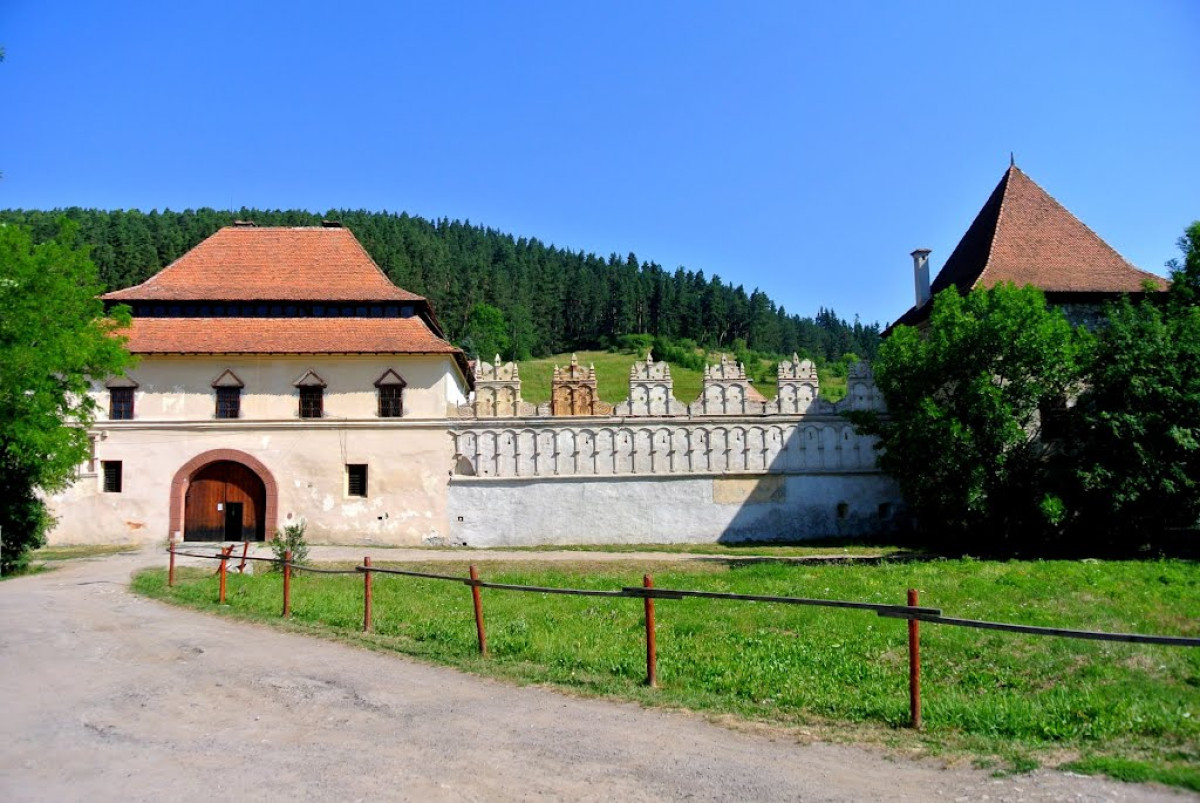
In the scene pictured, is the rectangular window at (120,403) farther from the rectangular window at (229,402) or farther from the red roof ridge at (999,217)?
the red roof ridge at (999,217)

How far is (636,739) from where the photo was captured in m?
7.35

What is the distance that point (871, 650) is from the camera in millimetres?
10719

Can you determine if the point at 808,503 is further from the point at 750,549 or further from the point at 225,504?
the point at 225,504

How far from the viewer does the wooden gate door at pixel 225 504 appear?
28.0 metres

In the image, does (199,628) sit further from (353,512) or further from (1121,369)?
(1121,369)

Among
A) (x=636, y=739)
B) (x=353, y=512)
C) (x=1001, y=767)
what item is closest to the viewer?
(x=1001, y=767)

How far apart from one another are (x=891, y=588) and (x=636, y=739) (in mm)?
9390

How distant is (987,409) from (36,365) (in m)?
23.9

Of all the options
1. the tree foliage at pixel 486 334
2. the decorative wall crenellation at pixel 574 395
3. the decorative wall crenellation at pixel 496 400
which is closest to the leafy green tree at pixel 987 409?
the decorative wall crenellation at pixel 574 395

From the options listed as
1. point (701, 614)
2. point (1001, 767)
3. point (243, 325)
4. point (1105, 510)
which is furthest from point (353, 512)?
point (1001, 767)

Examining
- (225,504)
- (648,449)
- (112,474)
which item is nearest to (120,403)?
(112,474)

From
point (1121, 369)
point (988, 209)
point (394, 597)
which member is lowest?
point (394, 597)

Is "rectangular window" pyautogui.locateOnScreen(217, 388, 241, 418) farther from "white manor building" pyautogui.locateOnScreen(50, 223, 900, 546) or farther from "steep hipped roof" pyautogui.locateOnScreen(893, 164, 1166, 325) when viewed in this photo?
"steep hipped roof" pyautogui.locateOnScreen(893, 164, 1166, 325)

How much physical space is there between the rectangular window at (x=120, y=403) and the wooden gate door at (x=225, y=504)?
10.00 feet
